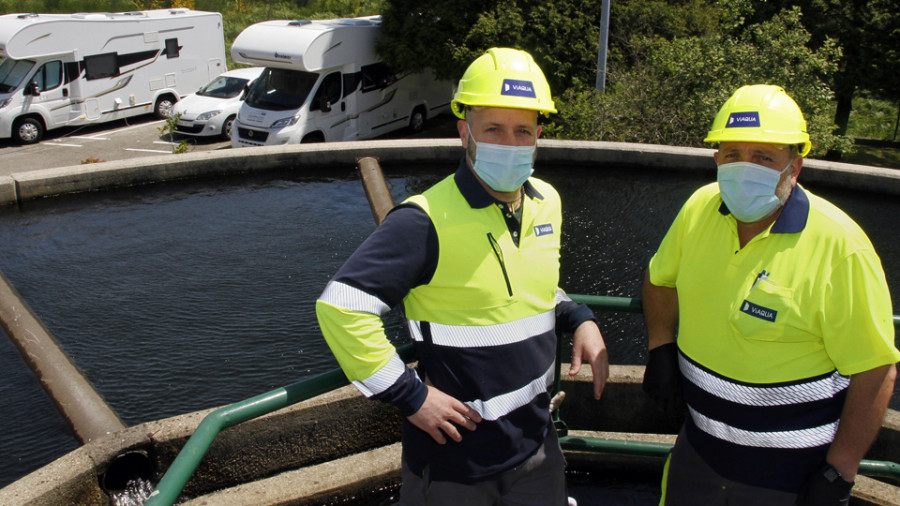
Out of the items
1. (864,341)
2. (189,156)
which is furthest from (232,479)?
(189,156)

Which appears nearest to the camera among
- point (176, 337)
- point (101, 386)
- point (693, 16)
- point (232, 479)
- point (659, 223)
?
point (232, 479)

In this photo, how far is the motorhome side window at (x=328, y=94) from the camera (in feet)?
50.6

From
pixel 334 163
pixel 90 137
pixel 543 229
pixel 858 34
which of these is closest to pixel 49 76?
pixel 90 137

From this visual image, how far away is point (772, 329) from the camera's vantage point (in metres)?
2.33

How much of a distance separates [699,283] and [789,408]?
458mm

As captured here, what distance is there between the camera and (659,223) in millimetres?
7730

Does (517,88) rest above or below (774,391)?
above

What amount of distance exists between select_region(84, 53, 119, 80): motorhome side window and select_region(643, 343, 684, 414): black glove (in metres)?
18.7

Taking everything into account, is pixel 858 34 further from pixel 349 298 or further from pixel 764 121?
pixel 349 298

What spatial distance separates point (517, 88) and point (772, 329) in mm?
1048

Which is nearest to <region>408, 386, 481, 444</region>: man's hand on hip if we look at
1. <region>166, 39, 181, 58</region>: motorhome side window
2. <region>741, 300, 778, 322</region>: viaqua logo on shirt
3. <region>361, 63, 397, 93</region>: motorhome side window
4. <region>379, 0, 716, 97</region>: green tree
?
<region>741, 300, 778, 322</region>: viaqua logo on shirt

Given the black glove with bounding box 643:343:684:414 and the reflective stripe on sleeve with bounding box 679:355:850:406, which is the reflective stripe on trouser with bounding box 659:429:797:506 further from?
the reflective stripe on sleeve with bounding box 679:355:850:406

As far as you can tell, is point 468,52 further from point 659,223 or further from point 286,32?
point 659,223

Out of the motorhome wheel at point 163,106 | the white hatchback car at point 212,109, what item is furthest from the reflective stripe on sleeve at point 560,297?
the motorhome wheel at point 163,106
